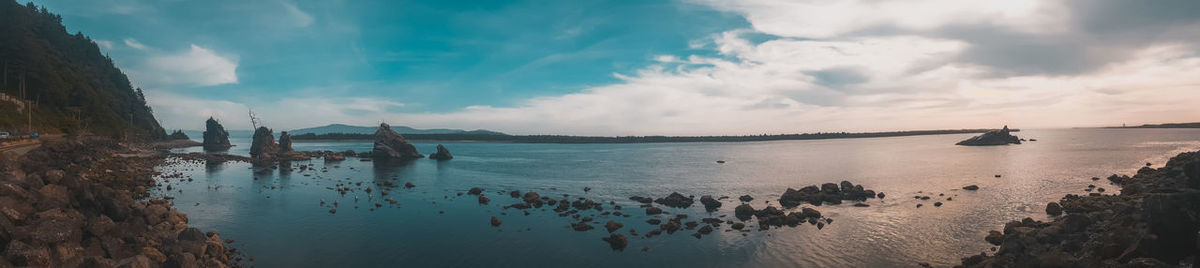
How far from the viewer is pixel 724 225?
25.9m

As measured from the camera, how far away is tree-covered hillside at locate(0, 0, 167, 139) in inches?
2525

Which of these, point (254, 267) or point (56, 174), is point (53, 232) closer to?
point (254, 267)

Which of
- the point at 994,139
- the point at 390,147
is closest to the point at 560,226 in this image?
the point at 390,147

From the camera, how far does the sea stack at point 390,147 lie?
279 ft

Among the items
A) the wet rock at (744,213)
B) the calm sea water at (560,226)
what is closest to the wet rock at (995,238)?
the calm sea water at (560,226)

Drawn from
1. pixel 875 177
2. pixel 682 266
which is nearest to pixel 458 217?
pixel 682 266

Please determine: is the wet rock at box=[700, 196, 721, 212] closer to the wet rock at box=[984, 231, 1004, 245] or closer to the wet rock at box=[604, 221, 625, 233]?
the wet rock at box=[604, 221, 625, 233]

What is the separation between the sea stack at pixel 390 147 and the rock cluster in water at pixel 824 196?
238 feet

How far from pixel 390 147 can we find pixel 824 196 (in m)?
76.7

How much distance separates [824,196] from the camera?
33.8m

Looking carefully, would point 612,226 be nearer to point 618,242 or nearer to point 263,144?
point 618,242

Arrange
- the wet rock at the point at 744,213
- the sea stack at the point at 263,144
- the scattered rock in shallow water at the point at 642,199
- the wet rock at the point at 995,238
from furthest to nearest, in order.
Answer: the sea stack at the point at 263,144, the scattered rock in shallow water at the point at 642,199, the wet rock at the point at 744,213, the wet rock at the point at 995,238

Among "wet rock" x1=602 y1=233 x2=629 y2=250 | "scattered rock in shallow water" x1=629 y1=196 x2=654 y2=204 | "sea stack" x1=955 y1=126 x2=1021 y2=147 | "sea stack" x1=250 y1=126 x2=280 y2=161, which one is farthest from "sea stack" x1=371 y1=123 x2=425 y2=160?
"sea stack" x1=955 y1=126 x2=1021 y2=147

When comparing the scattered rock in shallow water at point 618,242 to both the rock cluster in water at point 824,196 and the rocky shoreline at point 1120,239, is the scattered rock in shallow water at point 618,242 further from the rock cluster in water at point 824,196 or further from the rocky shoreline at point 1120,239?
the rock cluster in water at point 824,196
